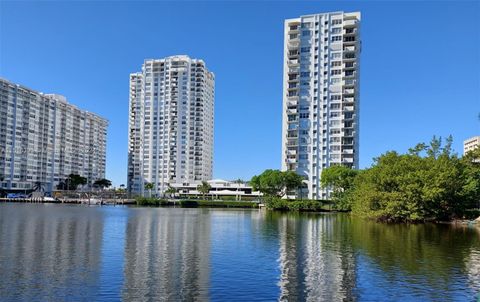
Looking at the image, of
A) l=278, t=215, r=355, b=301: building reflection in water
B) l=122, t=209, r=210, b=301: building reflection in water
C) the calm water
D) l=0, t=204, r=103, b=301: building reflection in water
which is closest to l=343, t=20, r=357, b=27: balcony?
the calm water

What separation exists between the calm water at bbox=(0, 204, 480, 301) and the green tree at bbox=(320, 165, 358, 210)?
7628 centimetres

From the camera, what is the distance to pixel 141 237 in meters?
54.3

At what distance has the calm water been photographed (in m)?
26.3

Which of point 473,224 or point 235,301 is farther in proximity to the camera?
point 473,224

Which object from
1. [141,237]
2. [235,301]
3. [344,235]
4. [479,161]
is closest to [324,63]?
[479,161]

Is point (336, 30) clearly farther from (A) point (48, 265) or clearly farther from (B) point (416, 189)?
(A) point (48, 265)

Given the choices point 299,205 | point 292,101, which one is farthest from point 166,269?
point 292,101

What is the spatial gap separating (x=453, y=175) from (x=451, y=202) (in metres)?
6.60

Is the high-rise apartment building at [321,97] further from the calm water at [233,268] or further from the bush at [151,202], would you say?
the calm water at [233,268]

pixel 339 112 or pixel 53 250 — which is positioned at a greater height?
pixel 339 112

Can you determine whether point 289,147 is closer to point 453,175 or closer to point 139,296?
point 453,175

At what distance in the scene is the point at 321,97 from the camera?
15750cm

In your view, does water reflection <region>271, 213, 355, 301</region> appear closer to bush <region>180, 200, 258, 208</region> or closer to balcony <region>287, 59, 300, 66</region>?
balcony <region>287, 59, 300, 66</region>

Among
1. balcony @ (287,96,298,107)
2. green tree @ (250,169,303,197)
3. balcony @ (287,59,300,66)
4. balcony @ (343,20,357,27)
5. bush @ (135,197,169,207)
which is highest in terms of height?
balcony @ (343,20,357,27)
